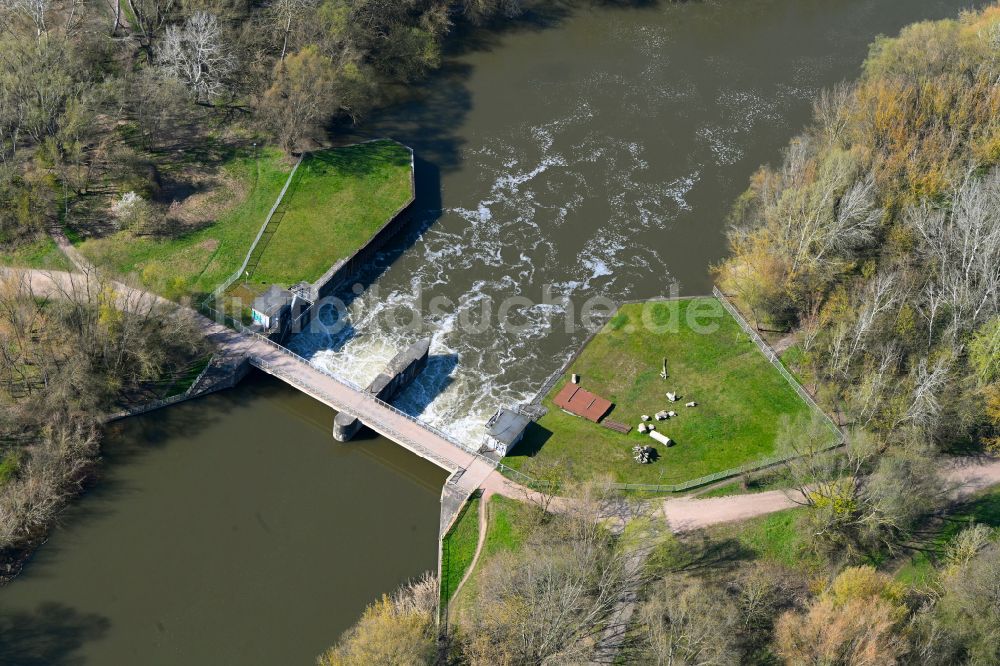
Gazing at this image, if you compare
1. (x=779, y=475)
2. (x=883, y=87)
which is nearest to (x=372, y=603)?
(x=779, y=475)

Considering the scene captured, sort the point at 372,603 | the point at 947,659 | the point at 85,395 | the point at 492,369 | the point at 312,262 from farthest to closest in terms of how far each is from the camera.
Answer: the point at 312,262 < the point at 492,369 < the point at 85,395 < the point at 372,603 < the point at 947,659

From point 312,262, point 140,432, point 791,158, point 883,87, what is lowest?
point 140,432

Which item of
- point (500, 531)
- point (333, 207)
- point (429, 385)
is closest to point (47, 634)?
point (500, 531)

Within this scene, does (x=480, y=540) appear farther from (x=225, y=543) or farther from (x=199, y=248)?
(x=199, y=248)

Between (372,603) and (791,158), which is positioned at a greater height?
(791,158)

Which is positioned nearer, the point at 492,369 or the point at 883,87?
the point at 492,369

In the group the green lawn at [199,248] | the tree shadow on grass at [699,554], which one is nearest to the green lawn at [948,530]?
the tree shadow on grass at [699,554]

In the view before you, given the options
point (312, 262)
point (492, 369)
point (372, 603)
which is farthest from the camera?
point (312, 262)

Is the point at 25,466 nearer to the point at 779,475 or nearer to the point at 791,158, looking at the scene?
the point at 779,475
